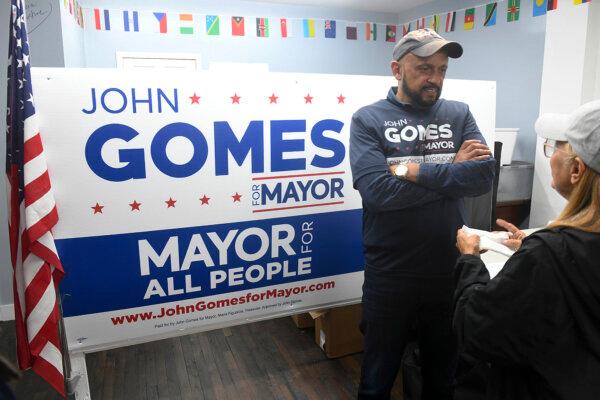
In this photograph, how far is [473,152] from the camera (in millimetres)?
1578

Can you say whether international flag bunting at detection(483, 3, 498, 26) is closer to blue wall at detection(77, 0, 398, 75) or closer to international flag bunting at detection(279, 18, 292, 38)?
blue wall at detection(77, 0, 398, 75)

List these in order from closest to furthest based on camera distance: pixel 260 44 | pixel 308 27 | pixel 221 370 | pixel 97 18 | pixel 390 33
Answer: pixel 221 370, pixel 97 18, pixel 260 44, pixel 308 27, pixel 390 33

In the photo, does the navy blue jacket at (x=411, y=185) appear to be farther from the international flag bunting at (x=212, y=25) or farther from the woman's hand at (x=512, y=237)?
the international flag bunting at (x=212, y=25)

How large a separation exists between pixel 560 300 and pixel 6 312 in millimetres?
3505

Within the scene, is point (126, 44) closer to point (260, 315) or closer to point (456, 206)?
point (260, 315)

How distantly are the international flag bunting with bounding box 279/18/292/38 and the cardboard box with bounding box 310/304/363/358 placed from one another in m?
3.34

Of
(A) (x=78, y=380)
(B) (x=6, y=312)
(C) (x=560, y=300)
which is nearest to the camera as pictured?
(C) (x=560, y=300)

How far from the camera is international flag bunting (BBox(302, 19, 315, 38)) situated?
486 centimetres

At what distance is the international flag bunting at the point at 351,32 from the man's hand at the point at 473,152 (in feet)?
12.6

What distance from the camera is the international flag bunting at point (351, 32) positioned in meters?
5.06

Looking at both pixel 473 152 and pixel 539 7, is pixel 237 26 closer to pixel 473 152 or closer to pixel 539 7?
pixel 539 7

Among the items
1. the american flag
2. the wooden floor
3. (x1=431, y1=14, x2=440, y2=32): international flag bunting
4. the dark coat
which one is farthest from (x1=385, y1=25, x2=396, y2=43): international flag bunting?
the dark coat

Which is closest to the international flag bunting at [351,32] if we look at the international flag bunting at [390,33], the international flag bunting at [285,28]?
the international flag bunting at [390,33]

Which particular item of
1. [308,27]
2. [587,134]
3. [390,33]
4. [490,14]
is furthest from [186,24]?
[587,134]
